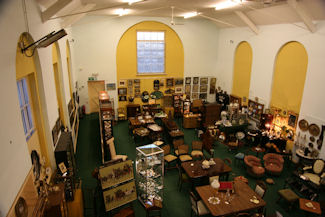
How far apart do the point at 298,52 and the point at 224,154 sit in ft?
17.1

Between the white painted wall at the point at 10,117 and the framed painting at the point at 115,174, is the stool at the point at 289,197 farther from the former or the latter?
the white painted wall at the point at 10,117

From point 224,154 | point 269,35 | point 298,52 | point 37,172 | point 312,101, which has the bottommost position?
point 224,154

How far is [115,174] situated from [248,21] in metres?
9.52

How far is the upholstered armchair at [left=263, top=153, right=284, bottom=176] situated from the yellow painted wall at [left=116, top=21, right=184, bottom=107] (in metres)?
7.97

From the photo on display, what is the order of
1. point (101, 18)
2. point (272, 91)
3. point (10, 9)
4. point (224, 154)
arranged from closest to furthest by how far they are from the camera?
point (10, 9)
point (224, 154)
point (272, 91)
point (101, 18)

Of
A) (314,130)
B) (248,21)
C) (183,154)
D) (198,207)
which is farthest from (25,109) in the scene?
(248,21)

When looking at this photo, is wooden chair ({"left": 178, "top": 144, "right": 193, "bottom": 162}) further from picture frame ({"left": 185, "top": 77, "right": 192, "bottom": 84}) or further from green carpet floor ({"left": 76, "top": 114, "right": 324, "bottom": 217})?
picture frame ({"left": 185, "top": 77, "right": 192, "bottom": 84})

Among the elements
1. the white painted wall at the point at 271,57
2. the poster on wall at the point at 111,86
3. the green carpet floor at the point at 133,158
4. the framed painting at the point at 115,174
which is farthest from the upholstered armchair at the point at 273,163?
the poster on wall at the point at 111,86

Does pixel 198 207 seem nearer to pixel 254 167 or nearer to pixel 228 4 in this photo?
pixel 254 167

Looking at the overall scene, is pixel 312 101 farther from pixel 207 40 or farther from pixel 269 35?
pixel 207 40

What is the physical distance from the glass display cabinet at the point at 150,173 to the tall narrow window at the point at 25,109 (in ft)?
9.48

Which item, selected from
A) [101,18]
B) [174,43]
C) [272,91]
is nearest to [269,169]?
[272,91]

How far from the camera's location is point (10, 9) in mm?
3656

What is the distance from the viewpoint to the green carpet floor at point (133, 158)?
6863 millimetres
